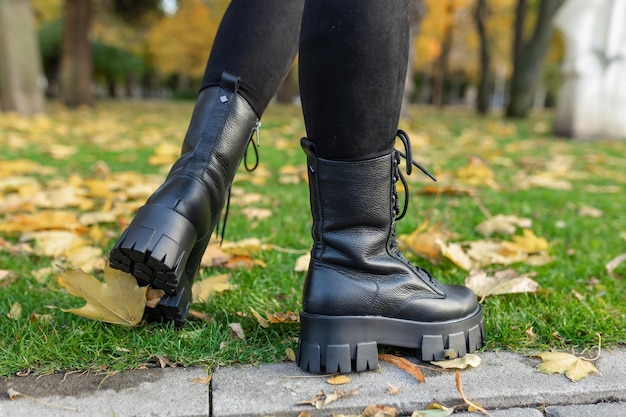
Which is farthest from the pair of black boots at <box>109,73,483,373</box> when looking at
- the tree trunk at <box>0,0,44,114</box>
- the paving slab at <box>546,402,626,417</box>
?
the tree trunk at <box>0,0,44,114</box>

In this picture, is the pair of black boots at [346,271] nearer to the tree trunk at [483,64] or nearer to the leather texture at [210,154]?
the leather texture at [210,154]

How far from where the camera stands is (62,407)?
1067 millimetres

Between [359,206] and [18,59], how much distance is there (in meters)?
8.54

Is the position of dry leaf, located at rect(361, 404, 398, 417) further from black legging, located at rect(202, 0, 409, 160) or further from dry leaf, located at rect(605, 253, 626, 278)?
dry leaf, located at rect(605, 253, 626, 278)

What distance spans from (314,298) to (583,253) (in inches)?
54.4

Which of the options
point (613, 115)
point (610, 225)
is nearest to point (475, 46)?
point (613, 115)

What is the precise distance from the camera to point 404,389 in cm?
114

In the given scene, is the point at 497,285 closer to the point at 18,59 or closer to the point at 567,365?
the point at 567,365

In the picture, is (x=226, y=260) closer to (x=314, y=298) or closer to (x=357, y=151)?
(x=314, y=298)

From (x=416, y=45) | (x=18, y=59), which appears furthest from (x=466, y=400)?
(x=416, y=45)

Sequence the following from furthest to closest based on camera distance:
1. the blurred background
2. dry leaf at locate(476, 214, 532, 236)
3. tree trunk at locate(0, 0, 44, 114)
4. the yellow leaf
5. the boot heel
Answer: tree trunk at locate(0, 0, 44, 114) < the blurred background < dry leaf at locate(476, 214, 532, 236) < the yellow leaf < the boot heel

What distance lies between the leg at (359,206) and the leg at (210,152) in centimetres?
28

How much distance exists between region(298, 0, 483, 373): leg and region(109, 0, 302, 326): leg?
0.93ft

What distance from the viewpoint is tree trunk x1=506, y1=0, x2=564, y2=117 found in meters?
10.5
